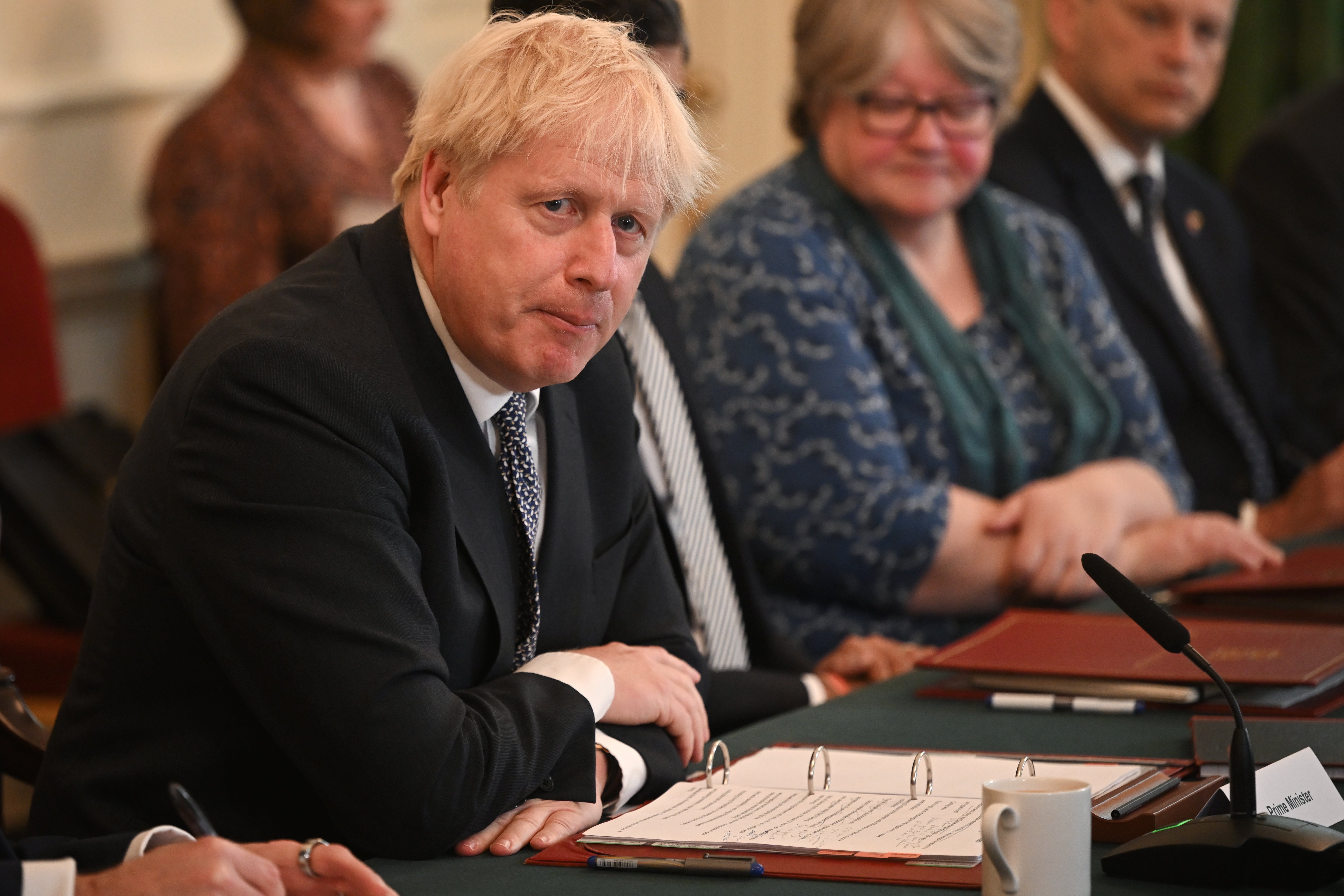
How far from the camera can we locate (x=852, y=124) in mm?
2582

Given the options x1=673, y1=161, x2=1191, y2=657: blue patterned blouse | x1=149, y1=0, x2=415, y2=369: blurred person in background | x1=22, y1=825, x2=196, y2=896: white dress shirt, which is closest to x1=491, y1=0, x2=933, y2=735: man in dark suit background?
x1=673, y1=161, x2=1191, y2=657: blue patterned blouse

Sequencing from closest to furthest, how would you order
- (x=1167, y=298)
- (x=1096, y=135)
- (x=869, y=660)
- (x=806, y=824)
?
(x=806, y=824) → (x=869, y=660) → (x=1167, y=298) → (x=1096, y=135)

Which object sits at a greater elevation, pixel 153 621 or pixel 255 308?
pixel 255 308

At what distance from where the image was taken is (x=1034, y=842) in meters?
1.11

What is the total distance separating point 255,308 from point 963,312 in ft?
5.09

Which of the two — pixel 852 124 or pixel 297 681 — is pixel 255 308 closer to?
pixel 297 681

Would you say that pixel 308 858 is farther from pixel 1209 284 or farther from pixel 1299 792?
pixel 1209 284

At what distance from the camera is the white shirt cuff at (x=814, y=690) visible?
2.10m

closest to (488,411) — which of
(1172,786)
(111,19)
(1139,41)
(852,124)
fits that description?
(1172,786)

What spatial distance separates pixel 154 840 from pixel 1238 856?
0.79 metres

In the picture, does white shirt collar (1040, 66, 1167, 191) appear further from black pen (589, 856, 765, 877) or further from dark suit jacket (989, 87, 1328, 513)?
black pen (589, 856, 765, 877)

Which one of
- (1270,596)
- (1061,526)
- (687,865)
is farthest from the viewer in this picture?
(1061,526)

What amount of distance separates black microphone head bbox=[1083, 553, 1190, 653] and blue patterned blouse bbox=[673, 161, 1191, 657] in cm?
110

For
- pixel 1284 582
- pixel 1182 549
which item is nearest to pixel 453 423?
pixel 1284 582
